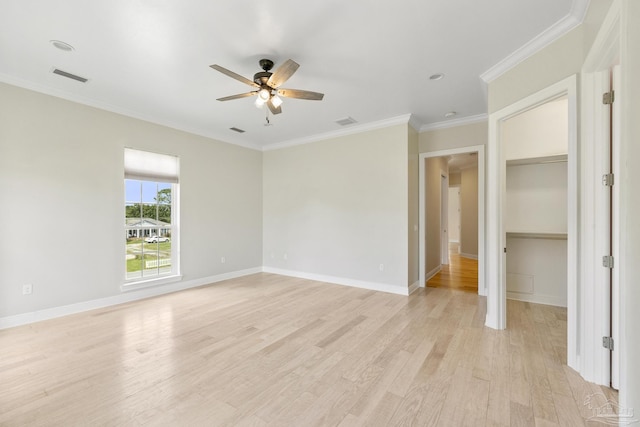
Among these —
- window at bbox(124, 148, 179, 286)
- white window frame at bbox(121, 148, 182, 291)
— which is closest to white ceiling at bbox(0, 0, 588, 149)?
white window frame at bbox(121, 148, 182, 291)

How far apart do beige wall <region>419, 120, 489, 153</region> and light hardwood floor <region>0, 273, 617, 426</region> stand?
2.70 meters

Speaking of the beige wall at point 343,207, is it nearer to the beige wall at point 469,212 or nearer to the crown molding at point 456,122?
the crown molding at point 456,122

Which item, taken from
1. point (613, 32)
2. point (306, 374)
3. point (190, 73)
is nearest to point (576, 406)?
point (306, 374)

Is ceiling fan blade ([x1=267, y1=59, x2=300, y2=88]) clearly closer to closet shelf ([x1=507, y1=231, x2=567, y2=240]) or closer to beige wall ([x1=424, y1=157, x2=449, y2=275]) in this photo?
beige wall ([x1=424, y1=157, x2=449, y2=275])

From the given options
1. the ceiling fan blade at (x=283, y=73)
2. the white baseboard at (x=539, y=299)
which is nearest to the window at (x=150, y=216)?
the ceiling fan blade at (x=283, y=73)

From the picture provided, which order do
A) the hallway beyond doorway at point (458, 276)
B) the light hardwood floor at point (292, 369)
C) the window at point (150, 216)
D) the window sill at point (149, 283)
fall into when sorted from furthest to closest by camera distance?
the hallway beyond doorway at point (458, 276) → the window at point (150, 216) → the window sill at point (149, 283) → the light hardwood floor at point (292, 369)

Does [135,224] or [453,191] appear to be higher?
[453,191]

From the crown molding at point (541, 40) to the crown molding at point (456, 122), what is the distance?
4.85 ft

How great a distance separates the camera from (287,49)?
272 cm

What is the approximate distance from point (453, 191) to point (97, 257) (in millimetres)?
11982

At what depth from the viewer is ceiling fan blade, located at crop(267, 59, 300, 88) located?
96.7 inches

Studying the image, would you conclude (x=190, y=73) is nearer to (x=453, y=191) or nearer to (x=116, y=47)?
(x=116, y=47)

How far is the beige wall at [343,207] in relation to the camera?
15.4 ft

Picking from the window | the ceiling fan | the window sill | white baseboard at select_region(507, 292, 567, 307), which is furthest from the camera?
the window
